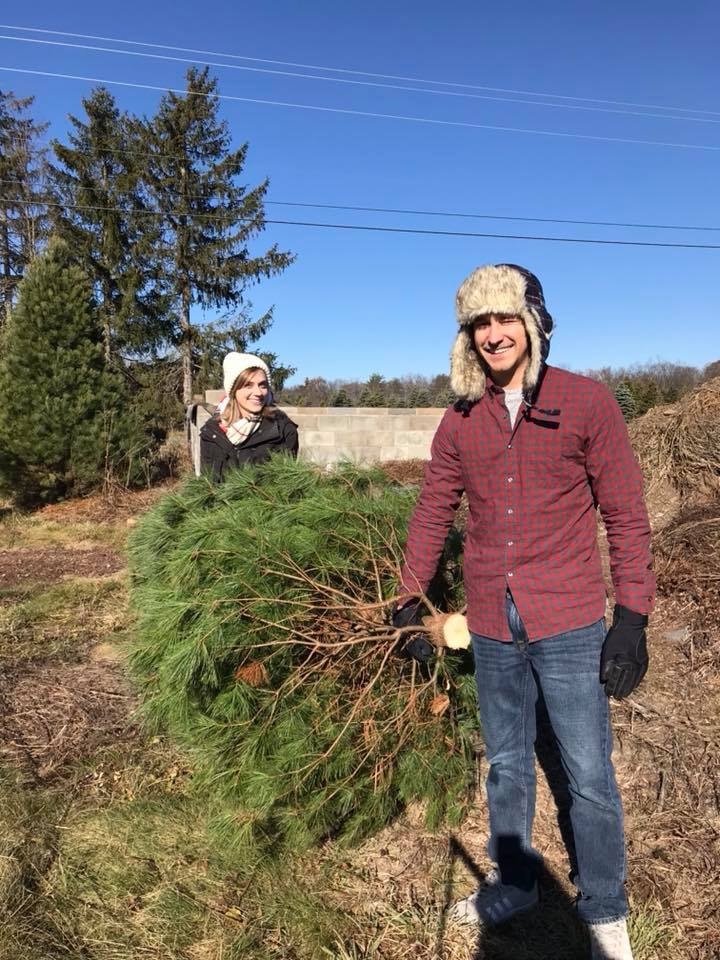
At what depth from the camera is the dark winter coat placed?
3180mm

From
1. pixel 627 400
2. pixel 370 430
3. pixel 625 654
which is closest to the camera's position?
pixel 625 654

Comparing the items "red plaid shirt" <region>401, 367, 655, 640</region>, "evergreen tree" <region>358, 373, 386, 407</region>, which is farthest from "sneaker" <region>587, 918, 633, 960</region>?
"evergreen tree" <region>358, 373, 386, 407</region>

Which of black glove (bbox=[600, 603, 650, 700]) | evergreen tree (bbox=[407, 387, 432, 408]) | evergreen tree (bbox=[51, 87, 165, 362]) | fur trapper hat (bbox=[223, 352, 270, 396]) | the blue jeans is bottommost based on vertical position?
the blue jeans

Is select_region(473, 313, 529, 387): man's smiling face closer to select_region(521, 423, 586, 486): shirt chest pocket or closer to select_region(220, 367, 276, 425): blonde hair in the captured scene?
select_region(521, 423, 586, 486): shirt chest pocket

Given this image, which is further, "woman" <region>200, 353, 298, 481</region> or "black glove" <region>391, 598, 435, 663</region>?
"woman" <region>200, 353, 298, 481</region>

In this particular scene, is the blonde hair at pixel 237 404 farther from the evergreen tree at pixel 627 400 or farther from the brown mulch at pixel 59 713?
the evergreen tree at pixel 627 400

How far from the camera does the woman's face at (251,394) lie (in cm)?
320

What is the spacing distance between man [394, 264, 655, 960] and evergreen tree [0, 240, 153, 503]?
28.6ft

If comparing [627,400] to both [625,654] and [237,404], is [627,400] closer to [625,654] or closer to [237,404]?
[237,404]

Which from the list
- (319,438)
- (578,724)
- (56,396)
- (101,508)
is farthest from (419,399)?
(578,724)

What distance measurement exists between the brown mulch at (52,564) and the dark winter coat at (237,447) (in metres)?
3.64

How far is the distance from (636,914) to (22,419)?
30.3 feet

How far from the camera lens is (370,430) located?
32.3 ft

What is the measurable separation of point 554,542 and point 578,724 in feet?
1.53
